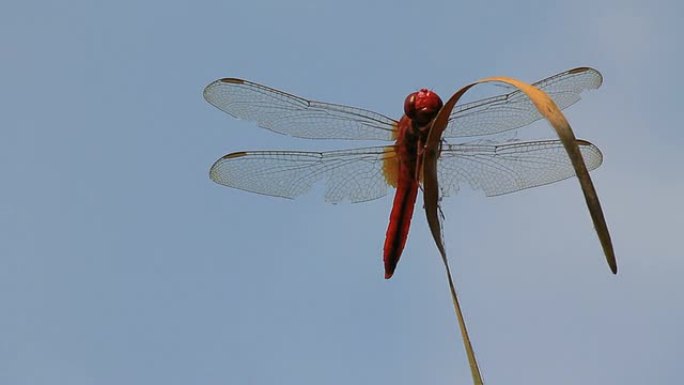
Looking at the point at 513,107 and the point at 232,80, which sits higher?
the point at 232,80

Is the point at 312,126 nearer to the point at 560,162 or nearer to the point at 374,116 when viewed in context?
the point at 374,116

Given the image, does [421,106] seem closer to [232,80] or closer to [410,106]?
[410,106]

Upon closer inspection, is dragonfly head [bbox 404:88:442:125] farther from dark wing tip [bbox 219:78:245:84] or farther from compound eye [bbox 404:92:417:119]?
dark wing tip [bbox 219:78:245:84]

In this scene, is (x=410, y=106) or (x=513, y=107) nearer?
(x=410, y=106)

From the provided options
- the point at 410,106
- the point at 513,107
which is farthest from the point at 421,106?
the point at 513,107

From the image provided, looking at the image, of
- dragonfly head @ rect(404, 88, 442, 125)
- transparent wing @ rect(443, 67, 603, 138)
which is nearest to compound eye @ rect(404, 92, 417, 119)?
dragonfly head @ rect(404, 88, 442, 125)

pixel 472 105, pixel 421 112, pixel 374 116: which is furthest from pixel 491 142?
pixel 421 112

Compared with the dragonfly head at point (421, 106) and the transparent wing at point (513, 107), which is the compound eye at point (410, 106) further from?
the transparent wing at point (513, 107)
